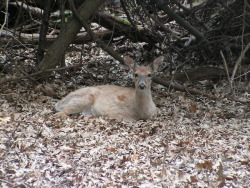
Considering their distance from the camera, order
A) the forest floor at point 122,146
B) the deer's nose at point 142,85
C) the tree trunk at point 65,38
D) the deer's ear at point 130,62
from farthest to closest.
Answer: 1. the tree trunk at point 65,38
2. the deer's ear at point 130,62
3. the deer's nose at point 142,85
4. the forest floor at point 122,146

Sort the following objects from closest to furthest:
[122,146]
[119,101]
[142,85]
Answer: [122,146]
[142,85]
[119,101]

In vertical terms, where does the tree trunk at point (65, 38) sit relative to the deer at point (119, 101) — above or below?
above

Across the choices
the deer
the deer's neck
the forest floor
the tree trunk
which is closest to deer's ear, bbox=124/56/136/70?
the deer

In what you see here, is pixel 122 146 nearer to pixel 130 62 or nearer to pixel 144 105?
pixel 144 105

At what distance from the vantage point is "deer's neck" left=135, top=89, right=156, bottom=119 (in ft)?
23.9

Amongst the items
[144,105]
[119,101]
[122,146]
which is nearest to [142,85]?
[144,105]

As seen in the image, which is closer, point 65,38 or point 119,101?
point 119,101

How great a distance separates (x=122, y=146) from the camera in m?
5.40

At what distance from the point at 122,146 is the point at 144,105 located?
78.6 inches

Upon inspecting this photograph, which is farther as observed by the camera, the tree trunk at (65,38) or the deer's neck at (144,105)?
the tree trunk at (65,38)

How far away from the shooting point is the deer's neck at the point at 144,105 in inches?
287

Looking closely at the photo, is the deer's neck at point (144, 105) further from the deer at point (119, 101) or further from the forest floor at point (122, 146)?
the forest floor at point (122, 146)

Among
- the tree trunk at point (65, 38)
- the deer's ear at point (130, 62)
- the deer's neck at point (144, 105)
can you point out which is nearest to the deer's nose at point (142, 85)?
the deer's neck at point (144, 105)

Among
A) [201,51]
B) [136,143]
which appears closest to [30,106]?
[136,143]
